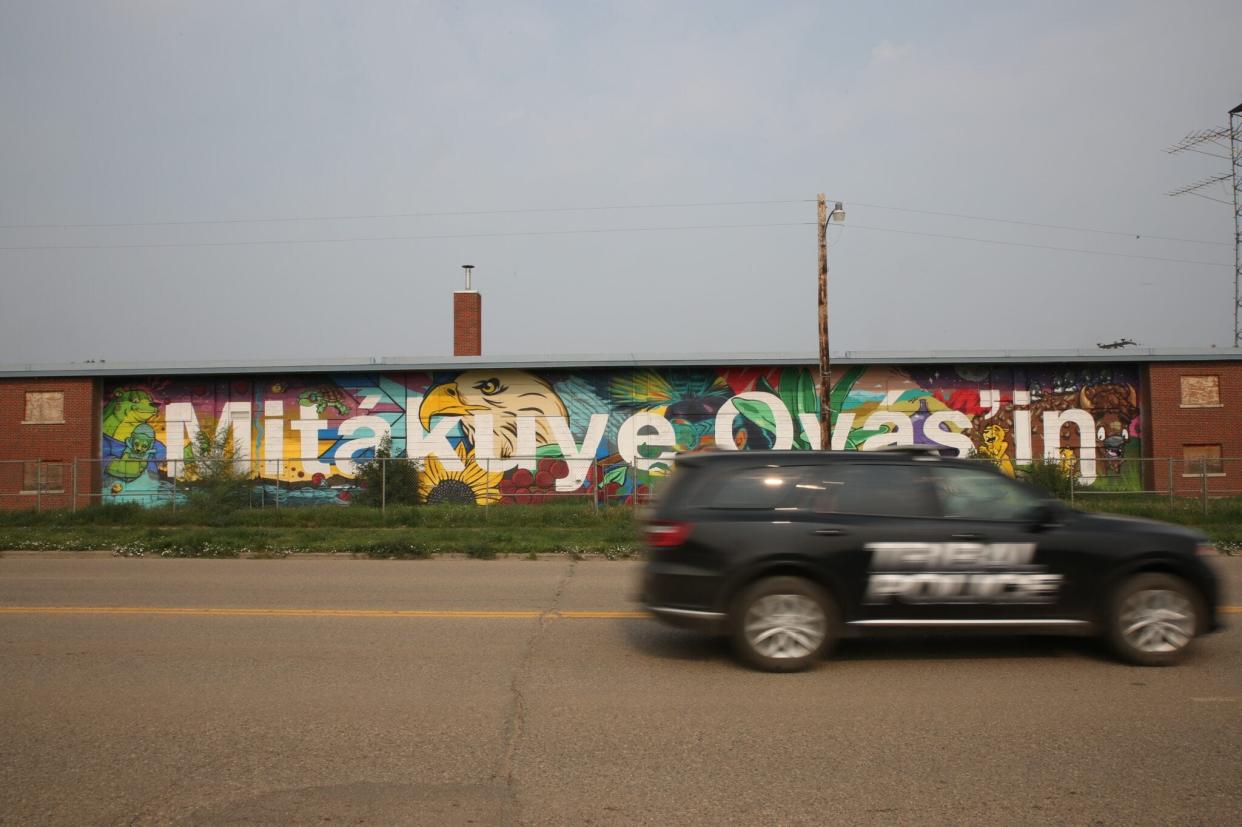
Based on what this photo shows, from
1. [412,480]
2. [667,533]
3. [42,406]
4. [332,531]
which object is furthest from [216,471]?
[667,533]

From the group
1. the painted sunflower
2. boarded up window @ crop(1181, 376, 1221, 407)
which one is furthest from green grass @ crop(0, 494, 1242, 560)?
boarded up window @ crop(1181, 376, 1221, 407)

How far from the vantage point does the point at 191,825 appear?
4309 mm

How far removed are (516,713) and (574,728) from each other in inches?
20.4

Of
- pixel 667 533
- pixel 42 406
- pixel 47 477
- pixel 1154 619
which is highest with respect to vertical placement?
pixel 42 406

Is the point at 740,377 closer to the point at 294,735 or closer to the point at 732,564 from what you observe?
the point at 732,564

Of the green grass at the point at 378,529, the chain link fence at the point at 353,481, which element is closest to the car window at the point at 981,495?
the green grass at the point at 378,529

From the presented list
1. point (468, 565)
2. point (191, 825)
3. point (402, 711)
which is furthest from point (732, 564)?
point (468, 565)

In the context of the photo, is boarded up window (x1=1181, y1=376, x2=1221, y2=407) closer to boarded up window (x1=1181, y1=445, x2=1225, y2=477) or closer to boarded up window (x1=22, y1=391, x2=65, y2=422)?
boarded up window (x1=1181, y1=445, x2=1225, y2=477)

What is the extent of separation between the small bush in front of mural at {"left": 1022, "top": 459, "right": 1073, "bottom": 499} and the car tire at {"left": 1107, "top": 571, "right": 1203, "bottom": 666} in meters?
17.6

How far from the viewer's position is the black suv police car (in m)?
7.08

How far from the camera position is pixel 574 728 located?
18.8ft

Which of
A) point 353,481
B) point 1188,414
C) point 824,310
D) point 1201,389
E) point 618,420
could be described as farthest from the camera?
point 618,420

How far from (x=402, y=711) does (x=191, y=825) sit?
1896 millimetres

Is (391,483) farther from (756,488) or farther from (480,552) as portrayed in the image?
(756,488)
